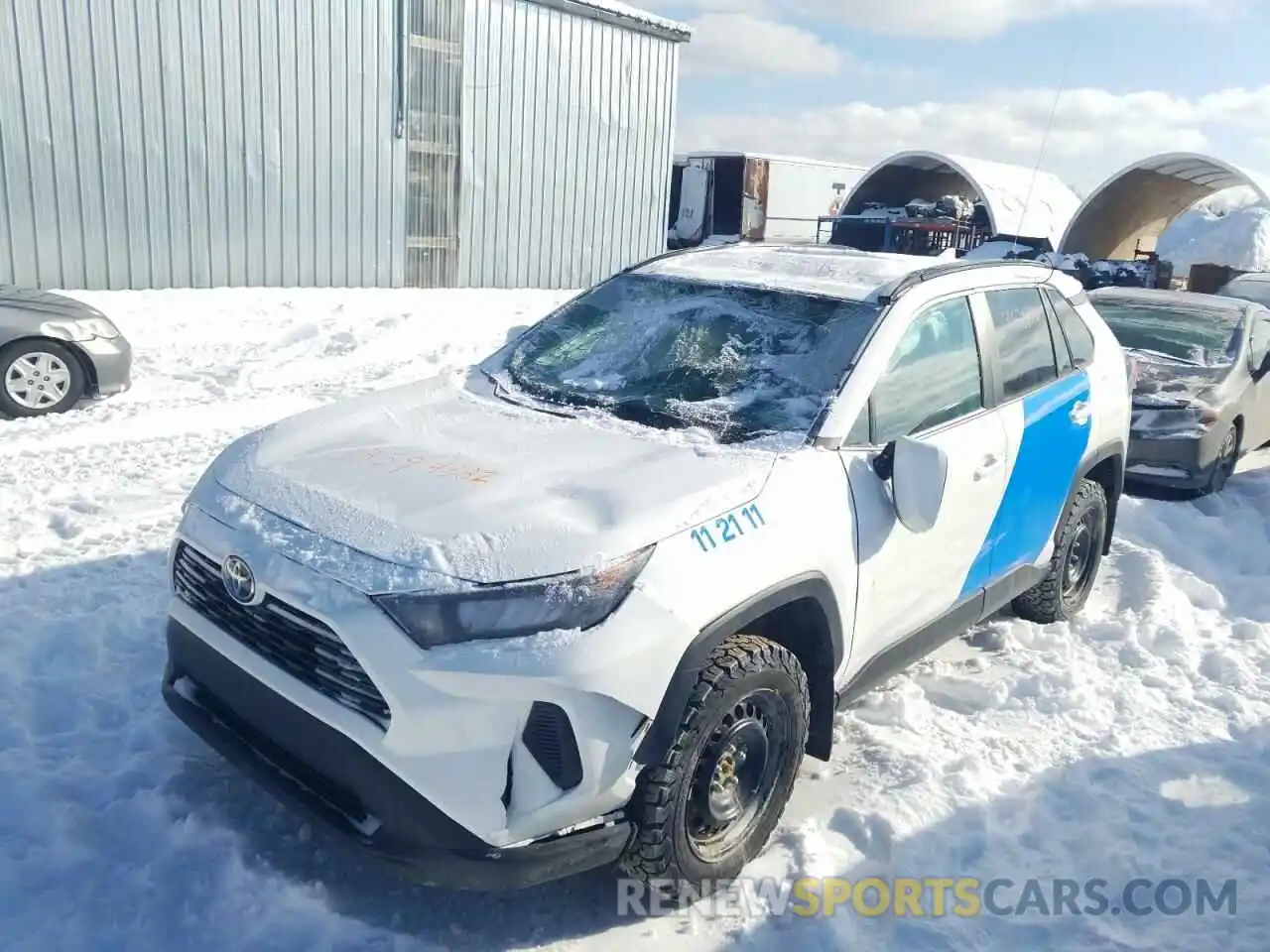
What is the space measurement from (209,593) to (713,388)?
1.74 meters

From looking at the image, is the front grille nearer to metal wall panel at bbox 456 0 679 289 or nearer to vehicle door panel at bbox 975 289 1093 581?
vehicle door panel at bbox 975 289 1093 581

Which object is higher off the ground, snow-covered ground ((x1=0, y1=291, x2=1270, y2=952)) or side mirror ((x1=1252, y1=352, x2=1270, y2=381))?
side mirror ((x1=1252, y1=352, x2=1270, y2=381))

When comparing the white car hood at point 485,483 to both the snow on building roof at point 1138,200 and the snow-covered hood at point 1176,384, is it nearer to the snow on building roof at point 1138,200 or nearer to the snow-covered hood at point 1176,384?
the snow-covered hood at point 1176,384

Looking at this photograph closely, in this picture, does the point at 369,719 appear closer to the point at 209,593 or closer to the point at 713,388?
the point at 209,593

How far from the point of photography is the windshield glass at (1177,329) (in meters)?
7.73

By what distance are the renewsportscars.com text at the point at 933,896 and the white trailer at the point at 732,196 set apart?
25147 mm

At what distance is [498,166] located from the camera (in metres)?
12.9

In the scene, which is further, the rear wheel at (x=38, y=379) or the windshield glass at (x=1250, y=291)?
the windshield glass at (x=1250, y=291)

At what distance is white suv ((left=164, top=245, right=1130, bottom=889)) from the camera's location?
7.63 ft

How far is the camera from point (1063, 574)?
15.8 ft

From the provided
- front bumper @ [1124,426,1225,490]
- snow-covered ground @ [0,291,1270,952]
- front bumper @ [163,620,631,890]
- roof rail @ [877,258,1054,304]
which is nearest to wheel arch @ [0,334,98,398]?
snow-covered ground @ [0,291,1270,952]

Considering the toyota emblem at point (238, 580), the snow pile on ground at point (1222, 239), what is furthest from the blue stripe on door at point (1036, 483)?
the snow pile on ground at point (1222, 239)

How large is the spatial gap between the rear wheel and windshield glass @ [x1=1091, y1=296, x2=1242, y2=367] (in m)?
8.11

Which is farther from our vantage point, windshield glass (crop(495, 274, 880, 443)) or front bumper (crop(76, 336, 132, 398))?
front bumper (crop(76, 336, 132, 398))
